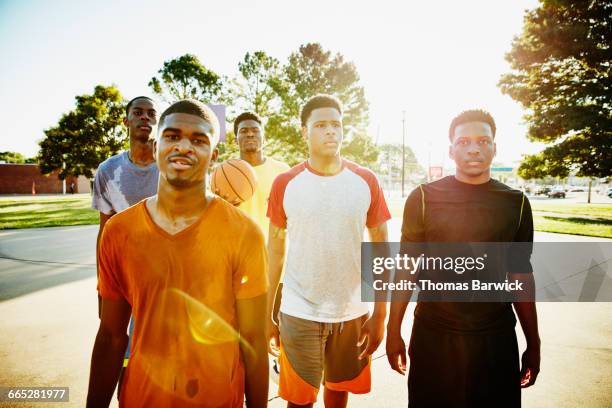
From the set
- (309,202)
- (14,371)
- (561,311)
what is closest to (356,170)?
(309,202)

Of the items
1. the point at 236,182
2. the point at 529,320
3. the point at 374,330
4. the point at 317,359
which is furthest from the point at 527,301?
the point at 236,182

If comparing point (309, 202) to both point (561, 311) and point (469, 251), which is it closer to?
point (469, 251)

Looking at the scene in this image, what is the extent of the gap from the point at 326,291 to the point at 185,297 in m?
1.09

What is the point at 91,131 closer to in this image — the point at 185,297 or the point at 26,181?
the point at 26,181

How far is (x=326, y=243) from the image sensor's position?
7.49 feet

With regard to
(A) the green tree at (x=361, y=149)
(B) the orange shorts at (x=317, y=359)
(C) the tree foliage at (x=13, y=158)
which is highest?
(C) the tree foliage at (x=13, y=158)

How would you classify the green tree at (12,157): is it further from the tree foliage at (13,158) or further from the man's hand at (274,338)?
the man's hand at (274,338)

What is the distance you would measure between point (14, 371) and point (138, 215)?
3189 millimetres

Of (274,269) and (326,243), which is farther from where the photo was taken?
(274,269)

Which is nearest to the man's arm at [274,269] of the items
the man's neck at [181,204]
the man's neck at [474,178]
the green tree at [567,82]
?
the man's neck at [181,204]

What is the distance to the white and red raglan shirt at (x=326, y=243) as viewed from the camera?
2.26 m

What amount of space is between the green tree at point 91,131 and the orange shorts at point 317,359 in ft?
108

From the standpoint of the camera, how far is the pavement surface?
2.94 m

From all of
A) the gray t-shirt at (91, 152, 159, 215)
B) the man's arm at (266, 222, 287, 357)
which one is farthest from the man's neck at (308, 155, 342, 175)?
the gray t-shirt at (91, 152, 159, 215)
